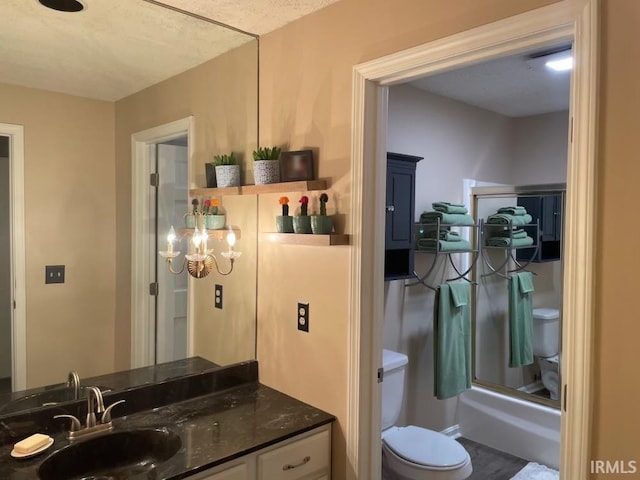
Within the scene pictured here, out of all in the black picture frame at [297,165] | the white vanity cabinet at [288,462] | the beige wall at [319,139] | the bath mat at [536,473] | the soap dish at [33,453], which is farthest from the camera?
the bath mat at [536,473]

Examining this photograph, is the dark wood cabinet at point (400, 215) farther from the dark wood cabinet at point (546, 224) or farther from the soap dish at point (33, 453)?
the soap dish at point (33, 453)

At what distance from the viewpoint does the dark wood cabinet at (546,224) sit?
11.7ft

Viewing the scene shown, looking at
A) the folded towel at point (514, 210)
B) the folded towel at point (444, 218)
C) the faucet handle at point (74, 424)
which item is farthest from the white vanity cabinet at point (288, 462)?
the folded towel at point (514, 210)

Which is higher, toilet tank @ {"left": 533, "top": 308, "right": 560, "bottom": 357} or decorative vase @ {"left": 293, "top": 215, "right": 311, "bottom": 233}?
decorative vase @ {"left": 293, "top": 215, "right": 311, "bottom": 233}

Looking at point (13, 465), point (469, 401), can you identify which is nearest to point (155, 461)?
point (13, 465)

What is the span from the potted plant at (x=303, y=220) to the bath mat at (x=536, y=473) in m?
2.39

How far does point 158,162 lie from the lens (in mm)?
2162

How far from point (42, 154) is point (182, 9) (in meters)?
0.81

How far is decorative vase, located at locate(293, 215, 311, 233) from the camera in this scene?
190 centimetres

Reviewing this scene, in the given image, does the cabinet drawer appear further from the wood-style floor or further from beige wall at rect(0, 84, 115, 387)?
the wood-style floor

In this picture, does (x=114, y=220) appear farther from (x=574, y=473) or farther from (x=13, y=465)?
(x=574, y=473)

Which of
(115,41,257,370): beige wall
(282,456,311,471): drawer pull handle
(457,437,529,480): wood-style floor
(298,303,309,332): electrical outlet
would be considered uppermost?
(115,41,257,370): beige wall

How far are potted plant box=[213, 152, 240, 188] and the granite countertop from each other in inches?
37.9

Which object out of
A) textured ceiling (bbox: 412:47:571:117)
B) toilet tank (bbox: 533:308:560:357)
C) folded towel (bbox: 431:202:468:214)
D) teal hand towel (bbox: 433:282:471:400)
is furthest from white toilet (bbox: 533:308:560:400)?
textured ceiling (bbox: 412:47:571:117)
